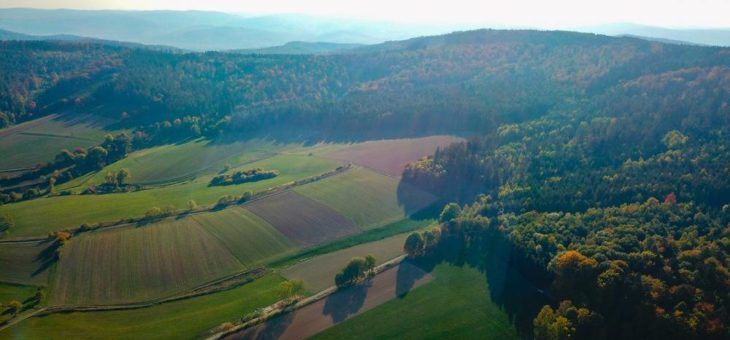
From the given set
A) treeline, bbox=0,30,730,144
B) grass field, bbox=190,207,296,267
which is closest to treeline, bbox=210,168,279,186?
grass field, bbox=190,207,296,267

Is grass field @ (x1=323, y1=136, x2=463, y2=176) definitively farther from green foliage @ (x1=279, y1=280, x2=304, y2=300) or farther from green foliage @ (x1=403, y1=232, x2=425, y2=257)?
green foliage @ (x1=279, y1=280, x2=304, y2=300)

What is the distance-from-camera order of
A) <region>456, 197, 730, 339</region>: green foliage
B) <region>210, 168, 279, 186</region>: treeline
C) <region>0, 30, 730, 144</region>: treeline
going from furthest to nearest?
<region>0, 30, 730, 144</region>: treeline → <region>210, 168, 279, 186</region>: treeline → <region>456, 197, 730, 339</region>: green foliage

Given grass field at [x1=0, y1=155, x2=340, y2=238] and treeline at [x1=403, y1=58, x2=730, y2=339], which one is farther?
grass field at [x1=0, y1=155, x2=340, y2=238]

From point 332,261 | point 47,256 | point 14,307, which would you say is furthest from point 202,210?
point 14,307

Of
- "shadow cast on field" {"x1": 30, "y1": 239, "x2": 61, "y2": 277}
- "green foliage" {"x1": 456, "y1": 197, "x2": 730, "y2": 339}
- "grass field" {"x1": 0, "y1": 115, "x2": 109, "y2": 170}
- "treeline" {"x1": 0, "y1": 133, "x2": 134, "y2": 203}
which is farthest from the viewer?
"grass field" {"x1": 0, "y1": 115, "x2": 109, "y2": 170}

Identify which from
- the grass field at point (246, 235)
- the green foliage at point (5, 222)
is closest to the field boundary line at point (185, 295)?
the grass field at point (246, 235)

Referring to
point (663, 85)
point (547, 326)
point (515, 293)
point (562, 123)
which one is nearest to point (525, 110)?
point (562, 123)

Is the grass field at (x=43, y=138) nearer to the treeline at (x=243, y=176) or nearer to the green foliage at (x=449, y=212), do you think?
the treeline at (x=243, y=176)

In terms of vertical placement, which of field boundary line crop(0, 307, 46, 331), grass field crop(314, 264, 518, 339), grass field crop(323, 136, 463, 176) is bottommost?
grass field crop(314, 264, 518, 339)
